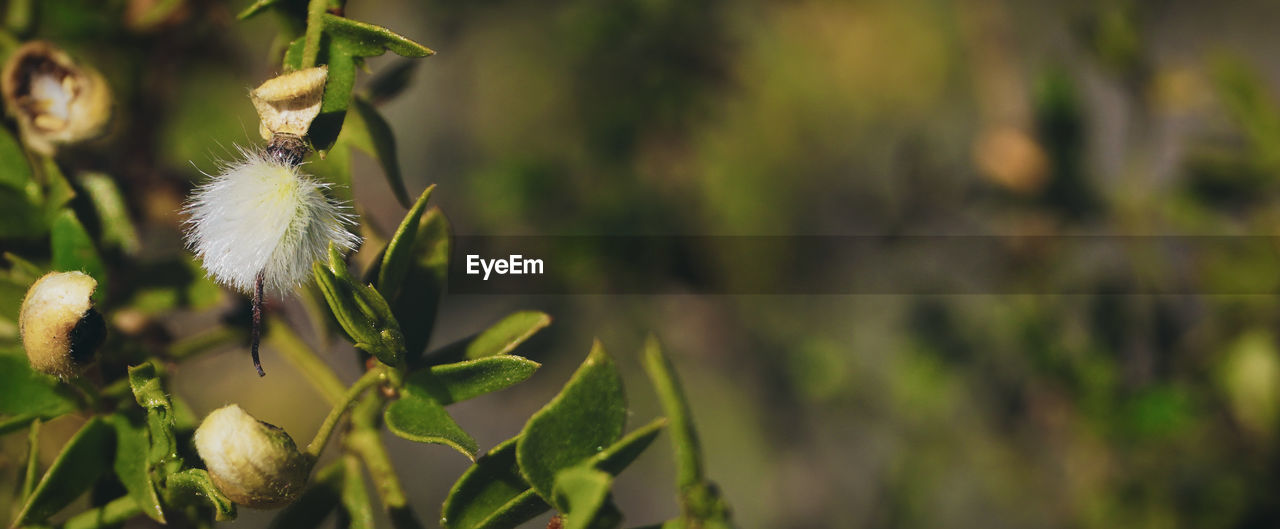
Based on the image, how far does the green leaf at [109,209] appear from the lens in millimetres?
752

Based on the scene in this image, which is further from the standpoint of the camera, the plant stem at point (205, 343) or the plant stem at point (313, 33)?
the plant stem at point (205, 343)

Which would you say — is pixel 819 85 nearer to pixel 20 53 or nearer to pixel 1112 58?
pixel 1112 58

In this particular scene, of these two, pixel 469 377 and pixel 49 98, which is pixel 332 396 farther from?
pixel 49 98

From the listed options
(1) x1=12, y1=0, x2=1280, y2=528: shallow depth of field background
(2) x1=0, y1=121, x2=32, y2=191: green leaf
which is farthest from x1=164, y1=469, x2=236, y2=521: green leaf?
(1) x1=12, y1=0, x2=1280, y2=528: shallow depth of field background

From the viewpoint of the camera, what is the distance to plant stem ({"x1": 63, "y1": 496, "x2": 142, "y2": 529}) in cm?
64

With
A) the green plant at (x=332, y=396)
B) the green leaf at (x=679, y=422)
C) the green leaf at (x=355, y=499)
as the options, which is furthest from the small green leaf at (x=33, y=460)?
the green leaf at (x=679, y=422)

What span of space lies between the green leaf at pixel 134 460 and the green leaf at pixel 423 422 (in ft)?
0.58

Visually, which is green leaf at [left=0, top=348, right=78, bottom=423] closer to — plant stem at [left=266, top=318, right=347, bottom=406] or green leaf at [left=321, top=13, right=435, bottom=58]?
plant stem at [left=266, top=318, right=347, bottom=406]

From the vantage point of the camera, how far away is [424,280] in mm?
638

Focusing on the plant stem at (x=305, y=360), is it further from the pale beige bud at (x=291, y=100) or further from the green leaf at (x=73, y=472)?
the pale beige bud at (x=291, y=100)

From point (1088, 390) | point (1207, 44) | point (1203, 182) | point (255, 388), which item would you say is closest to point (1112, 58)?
point (1203, 182)

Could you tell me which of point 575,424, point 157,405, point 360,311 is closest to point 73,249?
point 157,405

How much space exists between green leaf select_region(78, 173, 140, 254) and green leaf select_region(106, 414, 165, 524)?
18cm

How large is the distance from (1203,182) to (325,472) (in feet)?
4.84
